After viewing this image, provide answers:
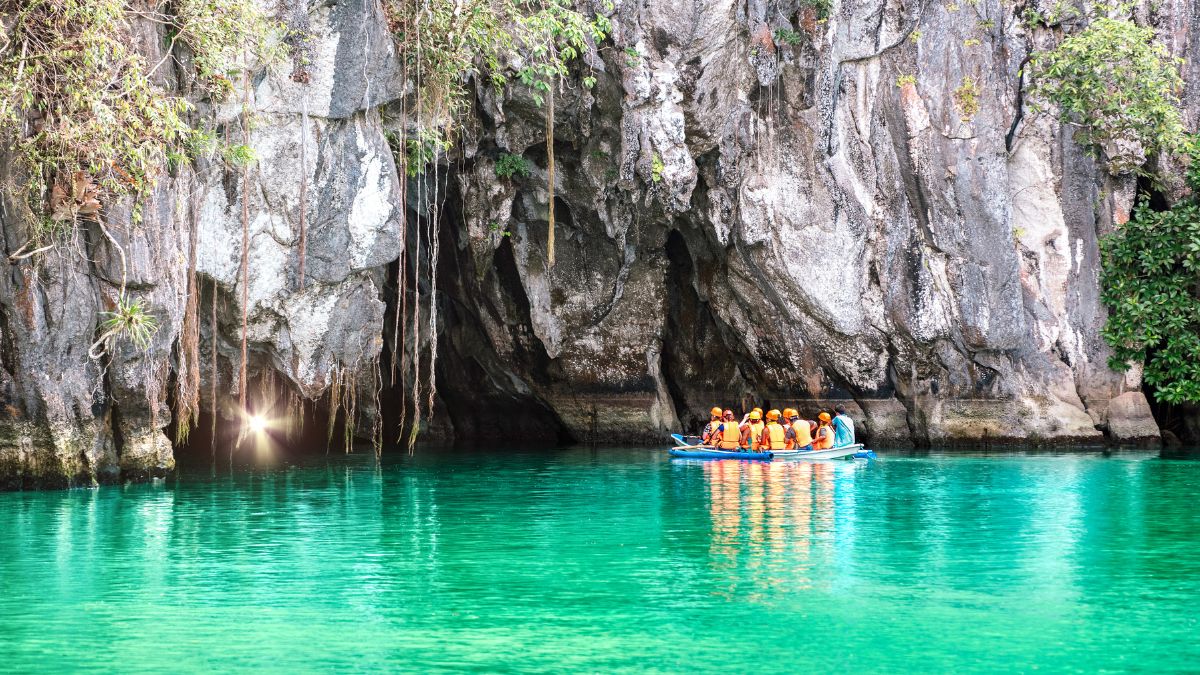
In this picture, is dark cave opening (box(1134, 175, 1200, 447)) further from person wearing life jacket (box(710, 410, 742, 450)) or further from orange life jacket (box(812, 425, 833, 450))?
person wearing life jacket (box(710, 410, 742, 450))

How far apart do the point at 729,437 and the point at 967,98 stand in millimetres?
7485

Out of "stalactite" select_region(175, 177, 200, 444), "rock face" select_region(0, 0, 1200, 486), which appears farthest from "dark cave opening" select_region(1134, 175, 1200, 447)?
"stalactite" select_region(175, 177, 200, 444)

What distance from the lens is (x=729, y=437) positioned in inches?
846

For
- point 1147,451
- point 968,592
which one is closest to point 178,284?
point 968,592

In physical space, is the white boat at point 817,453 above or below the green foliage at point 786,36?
below

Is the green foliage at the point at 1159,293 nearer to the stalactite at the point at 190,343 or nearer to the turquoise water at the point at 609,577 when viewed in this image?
the turquoise water at the point at 609,577

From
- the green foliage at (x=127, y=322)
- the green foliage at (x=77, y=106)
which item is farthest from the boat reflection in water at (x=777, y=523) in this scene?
the green foliage at (x=77, y=106)

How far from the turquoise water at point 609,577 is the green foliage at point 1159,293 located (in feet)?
22.8

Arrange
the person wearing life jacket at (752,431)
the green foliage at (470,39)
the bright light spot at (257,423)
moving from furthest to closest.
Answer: the bright light spot at (257,423) → the person wearing life jacket at (752,431) → the green foliage at (470,39)

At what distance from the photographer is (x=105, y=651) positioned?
671cm

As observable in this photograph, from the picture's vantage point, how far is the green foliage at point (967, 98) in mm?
22328

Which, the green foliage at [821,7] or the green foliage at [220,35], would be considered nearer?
the green foliage at [220,35]

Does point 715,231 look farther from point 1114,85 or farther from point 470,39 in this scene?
point 1114,85

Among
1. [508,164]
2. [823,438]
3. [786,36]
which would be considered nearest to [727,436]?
[823,438]
